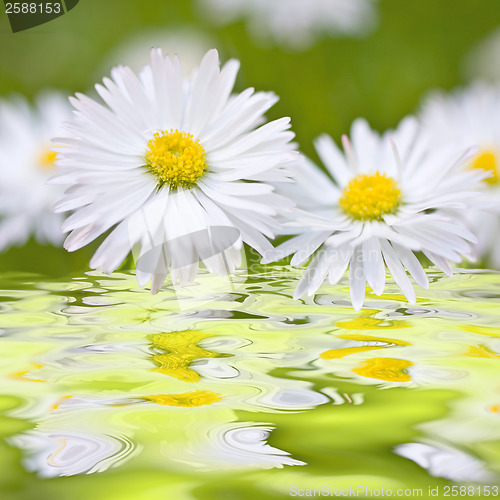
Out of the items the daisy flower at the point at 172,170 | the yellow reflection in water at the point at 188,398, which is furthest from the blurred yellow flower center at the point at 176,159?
the yellow reflection in water at the point at 188,398

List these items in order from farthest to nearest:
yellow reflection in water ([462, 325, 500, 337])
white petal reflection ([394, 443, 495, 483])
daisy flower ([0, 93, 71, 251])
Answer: daisy flower ([0, 93, 71, 251]), yellow reflection in water ([462, 325, 500, 337]), white petal reflection ([394, 443, 495, 483])

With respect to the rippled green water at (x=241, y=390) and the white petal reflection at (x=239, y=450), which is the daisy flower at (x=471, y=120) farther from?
the white petal reflection at (x=239, y=450)

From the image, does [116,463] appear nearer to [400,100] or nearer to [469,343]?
[469,343]

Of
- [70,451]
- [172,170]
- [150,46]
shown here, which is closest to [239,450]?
[70,451]

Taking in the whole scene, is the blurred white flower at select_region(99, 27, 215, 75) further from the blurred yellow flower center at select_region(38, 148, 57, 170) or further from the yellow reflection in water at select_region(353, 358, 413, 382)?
the yellow reflection in water at select_region(353, 358, 413, 382)

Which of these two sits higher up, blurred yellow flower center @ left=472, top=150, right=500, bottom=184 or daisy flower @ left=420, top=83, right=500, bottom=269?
daisy flower @ left=420, top=83, right=500, bottom=269

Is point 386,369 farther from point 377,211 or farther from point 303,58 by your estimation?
point 303,58

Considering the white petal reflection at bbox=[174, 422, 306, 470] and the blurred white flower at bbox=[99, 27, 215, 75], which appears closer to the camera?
the white petal reflection at bbox=[174, 422, 306, 470]

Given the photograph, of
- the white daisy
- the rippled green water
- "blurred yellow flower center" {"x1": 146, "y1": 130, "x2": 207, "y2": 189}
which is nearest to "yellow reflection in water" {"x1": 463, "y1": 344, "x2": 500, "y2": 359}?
the rippled green water
